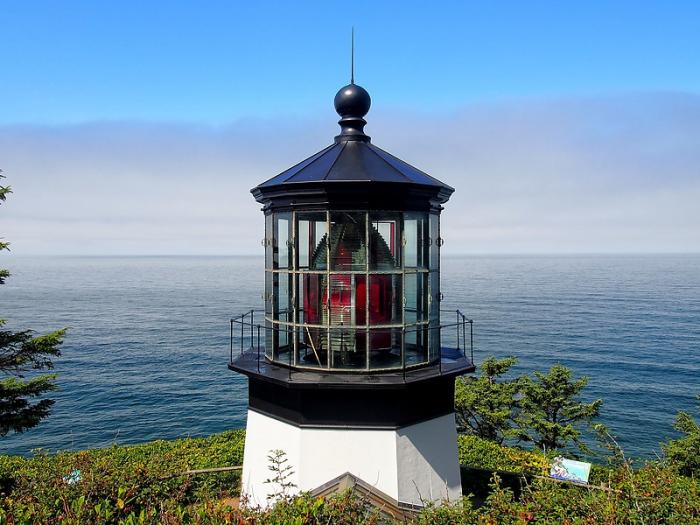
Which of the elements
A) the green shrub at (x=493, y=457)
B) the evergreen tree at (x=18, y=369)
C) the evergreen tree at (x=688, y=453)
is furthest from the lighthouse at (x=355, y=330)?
the evergreen tree at (x=688, y=453)

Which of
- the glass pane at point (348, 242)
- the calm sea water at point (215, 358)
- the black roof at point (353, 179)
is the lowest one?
the calm sea water at point (215, 358)

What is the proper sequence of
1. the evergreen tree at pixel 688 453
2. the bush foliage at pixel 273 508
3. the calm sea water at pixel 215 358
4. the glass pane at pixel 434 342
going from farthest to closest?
the calm sea water at pixel 215 358 → the evergreen tree at pixel 688 453 → the glass pane at pixel 434 342 → the bush foliage at pixel 273 508

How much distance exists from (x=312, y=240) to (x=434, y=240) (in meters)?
1.67

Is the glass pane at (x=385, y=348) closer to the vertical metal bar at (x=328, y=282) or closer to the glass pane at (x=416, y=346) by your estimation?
the glass pane at (x=416, y=346)

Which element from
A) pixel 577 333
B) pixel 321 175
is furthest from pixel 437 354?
pixel 577 333

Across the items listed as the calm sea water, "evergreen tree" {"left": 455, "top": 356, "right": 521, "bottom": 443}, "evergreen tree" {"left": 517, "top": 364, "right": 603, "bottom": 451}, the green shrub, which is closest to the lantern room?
the green shrub

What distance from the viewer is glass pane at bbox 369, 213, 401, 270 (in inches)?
265

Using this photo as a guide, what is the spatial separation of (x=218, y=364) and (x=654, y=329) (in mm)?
39341

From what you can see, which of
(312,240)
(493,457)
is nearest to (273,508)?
(312,240)

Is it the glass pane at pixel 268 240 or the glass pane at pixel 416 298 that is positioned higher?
the glass pane at pixel 268 240

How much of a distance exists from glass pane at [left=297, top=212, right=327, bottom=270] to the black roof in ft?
0.74

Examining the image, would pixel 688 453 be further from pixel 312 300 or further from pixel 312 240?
pixel 312 240

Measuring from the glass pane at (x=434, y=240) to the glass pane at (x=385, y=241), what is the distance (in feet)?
1.95

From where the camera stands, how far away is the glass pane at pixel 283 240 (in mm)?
6924
